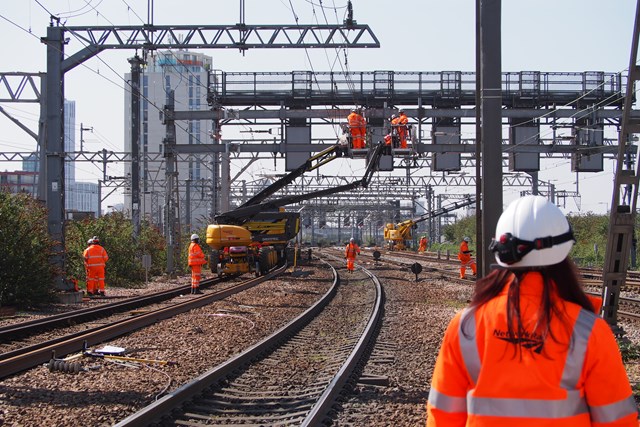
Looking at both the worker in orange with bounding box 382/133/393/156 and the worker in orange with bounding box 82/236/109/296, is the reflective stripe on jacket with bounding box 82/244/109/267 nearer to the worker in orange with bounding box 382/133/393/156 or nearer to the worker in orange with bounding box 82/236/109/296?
the worker in orange with bounding box 82/236/109/296

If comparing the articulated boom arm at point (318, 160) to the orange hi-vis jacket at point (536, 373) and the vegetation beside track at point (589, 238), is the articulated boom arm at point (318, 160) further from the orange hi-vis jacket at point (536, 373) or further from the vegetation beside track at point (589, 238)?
the orange hi-vis jacket at point (536, 373)

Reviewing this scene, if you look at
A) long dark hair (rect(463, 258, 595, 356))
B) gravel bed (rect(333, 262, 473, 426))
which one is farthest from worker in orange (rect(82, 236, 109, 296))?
long dark hair (rect(463, 258, 595, 356))

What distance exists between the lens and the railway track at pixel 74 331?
1020 cm

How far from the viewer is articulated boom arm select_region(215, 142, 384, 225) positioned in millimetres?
27219

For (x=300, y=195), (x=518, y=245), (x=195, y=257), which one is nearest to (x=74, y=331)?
(x=195, y=257)

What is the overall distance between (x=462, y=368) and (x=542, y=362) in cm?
29

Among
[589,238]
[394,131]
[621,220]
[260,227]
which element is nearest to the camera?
[621,220]

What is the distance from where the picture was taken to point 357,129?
27125 mm

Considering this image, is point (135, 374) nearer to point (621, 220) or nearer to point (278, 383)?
point (278, 383)

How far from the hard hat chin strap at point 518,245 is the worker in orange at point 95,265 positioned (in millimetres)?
19536

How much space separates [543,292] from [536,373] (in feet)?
1.00

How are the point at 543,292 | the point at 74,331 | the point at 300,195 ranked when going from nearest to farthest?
the point at 543,292 → the point at 74,331 → the point at 300,195

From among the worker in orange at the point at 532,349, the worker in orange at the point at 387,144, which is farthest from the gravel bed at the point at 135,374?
the worker in orange at the point at 387,144

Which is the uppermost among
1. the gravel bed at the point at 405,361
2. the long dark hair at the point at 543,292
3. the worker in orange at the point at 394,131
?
the worker in orange at the point at 394,131
